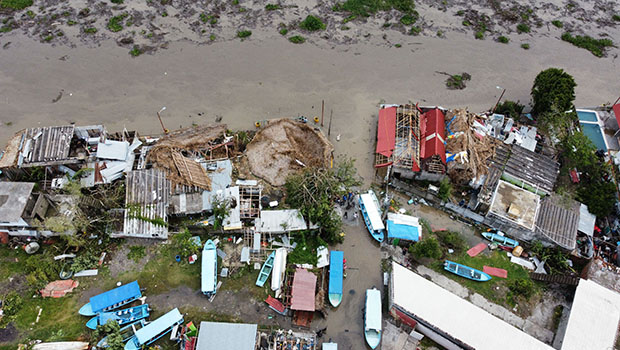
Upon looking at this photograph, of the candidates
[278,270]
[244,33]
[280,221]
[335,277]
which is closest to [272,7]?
[244,33]

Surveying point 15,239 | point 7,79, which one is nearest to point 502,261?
point 15,239

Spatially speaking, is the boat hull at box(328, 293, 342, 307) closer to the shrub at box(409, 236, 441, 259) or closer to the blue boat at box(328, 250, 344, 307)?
the blue boat at box(328, 250, 344, 307)

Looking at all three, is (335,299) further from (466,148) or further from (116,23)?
(116,23)

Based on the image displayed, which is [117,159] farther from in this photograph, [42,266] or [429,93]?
[429,93]

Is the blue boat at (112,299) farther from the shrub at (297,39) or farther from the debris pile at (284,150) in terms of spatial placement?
the shrub at (297,39)

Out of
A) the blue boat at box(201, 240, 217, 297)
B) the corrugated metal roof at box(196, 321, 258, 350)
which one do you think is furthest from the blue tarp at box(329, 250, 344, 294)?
the blue boat at box(201, 240, 217, 297)

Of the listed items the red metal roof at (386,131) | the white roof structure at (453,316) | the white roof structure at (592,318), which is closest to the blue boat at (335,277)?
the white roof structure at (453,316)
